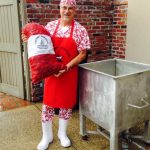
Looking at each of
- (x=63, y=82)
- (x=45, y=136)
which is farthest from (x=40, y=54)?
(x=45, y=136)

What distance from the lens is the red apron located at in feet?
7.04

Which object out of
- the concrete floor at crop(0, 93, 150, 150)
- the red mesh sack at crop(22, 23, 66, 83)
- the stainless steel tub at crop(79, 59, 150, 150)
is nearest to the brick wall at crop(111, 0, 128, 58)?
the concrete floor at crop(0, 93, 150, 150)

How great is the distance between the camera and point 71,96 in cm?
229

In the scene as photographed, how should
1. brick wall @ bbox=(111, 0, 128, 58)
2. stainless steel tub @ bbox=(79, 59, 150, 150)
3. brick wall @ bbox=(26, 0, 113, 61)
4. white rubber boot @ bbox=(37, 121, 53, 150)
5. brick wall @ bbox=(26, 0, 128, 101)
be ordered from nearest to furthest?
stainless steel tub @ bbox=(79, 59, 150, 150) → white rubber boot @ bbox=(37, 121, 53, 150) → brick wall @ bbox=(26, 0, 113, 61) → brick wall @ bbox=(26, 0, 128, 101) → brick wall @ bbox=(111, 0, 128, 58)

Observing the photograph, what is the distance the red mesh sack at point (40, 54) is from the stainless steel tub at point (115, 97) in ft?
1.19

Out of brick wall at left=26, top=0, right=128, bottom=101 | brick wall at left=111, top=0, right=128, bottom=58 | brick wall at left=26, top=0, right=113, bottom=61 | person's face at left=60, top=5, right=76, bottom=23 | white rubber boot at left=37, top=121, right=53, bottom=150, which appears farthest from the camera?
brick wall at left=111, top=0, right=128, bottom=58

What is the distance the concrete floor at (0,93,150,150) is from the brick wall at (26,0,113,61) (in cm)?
132

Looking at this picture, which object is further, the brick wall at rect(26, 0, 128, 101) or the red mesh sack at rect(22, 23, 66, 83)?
the brick wall at rect(26, 0, 128, 101)

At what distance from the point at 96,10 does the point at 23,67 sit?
157 centimetres

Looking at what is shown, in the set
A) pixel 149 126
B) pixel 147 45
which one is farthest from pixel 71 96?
pixel 147 45

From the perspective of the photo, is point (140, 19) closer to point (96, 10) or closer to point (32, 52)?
point (96, 10)

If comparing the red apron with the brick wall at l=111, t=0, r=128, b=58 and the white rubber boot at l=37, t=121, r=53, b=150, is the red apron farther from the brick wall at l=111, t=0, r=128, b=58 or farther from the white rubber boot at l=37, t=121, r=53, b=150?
the brick wall at l=111, t=0, r=128, b=58

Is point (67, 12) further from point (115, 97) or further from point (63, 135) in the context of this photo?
point (63, 135)

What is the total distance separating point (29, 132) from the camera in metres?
2.68
